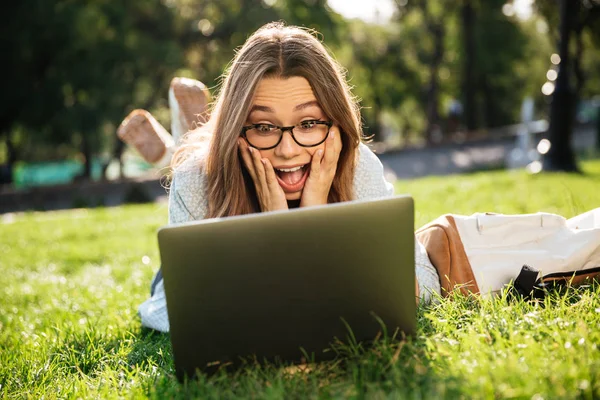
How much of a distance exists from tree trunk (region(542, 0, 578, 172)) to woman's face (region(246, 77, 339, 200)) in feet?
25.3

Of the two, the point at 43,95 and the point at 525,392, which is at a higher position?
the point at 43,95

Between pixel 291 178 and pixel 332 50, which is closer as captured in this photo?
pixel 291 178

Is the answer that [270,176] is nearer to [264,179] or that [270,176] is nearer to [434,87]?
[264,179]

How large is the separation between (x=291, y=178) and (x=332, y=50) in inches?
831

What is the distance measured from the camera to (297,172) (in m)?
2.65

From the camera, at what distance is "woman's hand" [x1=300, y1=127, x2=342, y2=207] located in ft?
8.47

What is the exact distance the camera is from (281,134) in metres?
2.51

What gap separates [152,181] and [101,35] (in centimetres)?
556

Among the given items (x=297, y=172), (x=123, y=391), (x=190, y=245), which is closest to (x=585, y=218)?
(x=297, y=172)

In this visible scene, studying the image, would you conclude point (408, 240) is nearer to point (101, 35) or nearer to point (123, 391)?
point (123, 391)

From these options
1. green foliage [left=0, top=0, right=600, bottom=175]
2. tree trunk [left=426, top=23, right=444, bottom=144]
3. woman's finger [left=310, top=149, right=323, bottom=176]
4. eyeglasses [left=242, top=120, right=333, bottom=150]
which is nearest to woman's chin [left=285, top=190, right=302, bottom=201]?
woman's finger [left=310, top=149, right=323, bottom=176]

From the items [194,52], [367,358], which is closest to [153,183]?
[194,52]

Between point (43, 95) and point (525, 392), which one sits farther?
point (43, 95)

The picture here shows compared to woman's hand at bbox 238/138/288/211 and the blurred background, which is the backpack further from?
the blurred background
